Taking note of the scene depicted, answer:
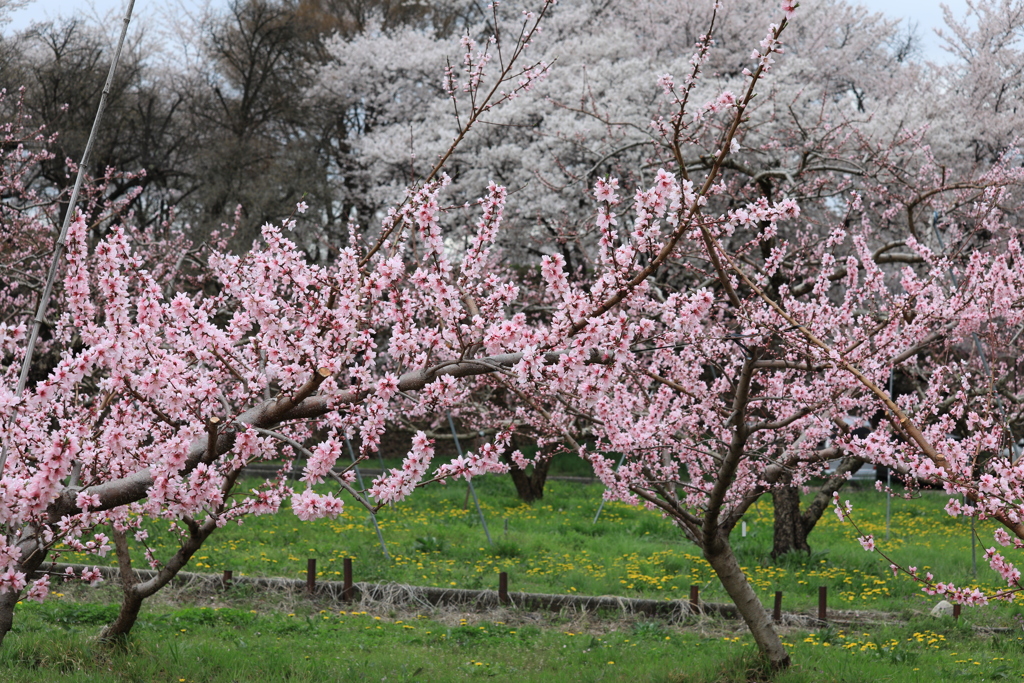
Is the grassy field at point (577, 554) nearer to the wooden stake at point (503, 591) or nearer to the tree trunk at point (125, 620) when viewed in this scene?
the wooden stake at point (503, 591)

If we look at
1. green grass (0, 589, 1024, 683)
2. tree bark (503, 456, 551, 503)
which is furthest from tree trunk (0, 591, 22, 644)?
tree bark (503, 456, 551, 503)

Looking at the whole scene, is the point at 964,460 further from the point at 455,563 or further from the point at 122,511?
the point at 455,563

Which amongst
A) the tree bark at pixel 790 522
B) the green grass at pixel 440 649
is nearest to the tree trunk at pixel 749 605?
the green grass at pixel 440 649

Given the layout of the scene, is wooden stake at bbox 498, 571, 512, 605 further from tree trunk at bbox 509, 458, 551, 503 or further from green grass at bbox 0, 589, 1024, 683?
tree trunk at bbox 509, 458, 551, 503

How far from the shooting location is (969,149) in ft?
55.1

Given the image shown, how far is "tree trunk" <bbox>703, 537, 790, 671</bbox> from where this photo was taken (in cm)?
590

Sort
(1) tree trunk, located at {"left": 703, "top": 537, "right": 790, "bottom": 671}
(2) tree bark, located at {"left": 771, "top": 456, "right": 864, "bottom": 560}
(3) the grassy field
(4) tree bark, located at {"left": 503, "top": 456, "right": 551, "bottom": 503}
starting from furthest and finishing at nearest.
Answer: (4) tree bark, located at {"left": 503, "top": 456, "right": 551, "bottom": 503} < (2) tree bark, located at {"left": 771, "top": 456, "right": 864, "bottom": 560} < (3) the grassy field < (1) tree trunk, located at {"left": 703, "top": 537, "right": 790, "bottom": 671}

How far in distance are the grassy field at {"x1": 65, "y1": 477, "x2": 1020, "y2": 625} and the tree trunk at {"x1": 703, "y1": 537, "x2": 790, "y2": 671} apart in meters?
2.67

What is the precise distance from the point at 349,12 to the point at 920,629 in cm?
2438

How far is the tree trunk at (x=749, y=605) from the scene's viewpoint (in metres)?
5.90

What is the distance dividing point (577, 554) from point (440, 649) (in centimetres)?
363

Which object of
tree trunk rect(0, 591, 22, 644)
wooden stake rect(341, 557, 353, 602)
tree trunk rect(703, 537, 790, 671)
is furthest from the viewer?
wooden stake rect(341, 557, 353, 602)

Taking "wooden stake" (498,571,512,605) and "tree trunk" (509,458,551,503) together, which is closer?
"wooden stake" (498,571,512,605)

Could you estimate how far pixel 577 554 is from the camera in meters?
10.3
